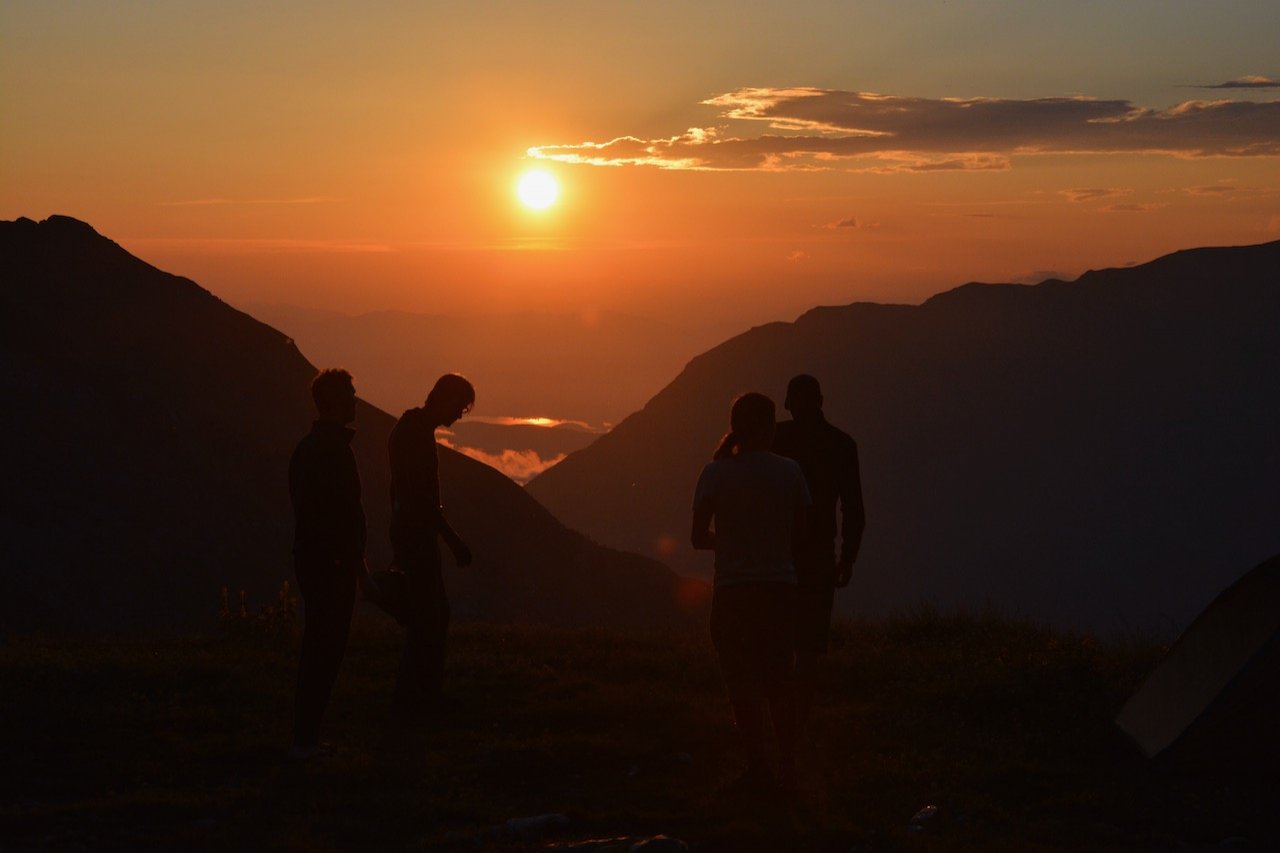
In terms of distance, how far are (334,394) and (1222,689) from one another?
5935mm

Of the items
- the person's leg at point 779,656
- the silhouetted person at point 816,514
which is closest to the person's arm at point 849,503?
the silhouetted person at point 816,514

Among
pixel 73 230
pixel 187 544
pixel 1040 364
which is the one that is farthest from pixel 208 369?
pixel 1040 364

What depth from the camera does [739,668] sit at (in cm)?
785

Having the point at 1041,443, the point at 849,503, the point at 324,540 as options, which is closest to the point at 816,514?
the point at 849,503

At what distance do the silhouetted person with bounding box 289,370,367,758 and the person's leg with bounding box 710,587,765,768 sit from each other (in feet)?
7.80

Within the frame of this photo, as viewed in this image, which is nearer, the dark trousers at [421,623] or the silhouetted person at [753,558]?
the silhouetted person at [753,558]

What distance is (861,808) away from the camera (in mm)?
7930

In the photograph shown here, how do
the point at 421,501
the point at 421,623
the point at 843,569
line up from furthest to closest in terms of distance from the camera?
1. the point at 421,623
2. the point at 421,501
3. the point at 843,569

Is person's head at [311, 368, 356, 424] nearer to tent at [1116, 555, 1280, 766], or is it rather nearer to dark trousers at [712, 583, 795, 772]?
dark trousers at [712, 583, 795, 772]

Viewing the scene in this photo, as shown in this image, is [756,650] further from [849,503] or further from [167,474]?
[167,474]

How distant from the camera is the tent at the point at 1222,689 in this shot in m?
8.73

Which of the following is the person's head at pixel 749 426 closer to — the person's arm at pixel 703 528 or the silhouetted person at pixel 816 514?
the person's arm at pixel 703 528

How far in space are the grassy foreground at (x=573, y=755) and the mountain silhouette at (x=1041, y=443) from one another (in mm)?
126268

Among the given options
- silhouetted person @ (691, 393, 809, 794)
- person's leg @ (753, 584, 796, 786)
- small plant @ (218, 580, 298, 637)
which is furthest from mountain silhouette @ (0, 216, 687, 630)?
silhouetted person @ (691, 393, 809, 794)
